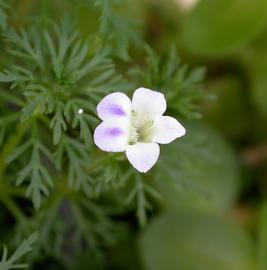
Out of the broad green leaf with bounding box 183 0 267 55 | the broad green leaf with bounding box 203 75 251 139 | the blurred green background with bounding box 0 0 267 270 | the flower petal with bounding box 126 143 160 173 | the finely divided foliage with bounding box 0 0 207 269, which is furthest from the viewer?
the broad green leaf with bounding box 203 75 251 139

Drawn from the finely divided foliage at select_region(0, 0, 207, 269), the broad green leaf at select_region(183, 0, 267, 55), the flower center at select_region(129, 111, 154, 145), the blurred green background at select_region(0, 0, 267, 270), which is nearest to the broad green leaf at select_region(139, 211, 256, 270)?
the blurred green background at select_region(0, 0, 267, 270)

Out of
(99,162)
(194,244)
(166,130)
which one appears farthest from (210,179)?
(166,130)

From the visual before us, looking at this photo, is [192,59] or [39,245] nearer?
[39,245]

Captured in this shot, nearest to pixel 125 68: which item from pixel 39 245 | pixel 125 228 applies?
pixel 125 228

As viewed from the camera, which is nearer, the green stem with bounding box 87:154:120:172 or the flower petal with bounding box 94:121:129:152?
the flower petal with bounding box 94:121:129:152

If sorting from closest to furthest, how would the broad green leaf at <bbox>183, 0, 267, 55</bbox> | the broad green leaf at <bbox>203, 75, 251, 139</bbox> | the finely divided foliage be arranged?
1. the finely divided foliage
2. the broad green leaf at <bbox>183, 0, 267, 55</bbox>
3. the broad green leaf at <bbox>203, 75, 251, 139</bbox>

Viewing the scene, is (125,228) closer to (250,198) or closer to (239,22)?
(250,198)

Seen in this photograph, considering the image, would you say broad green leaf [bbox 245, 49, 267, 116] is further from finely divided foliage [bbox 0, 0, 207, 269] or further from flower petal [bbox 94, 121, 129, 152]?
flower petal [bbox 94, 121, 129, 152]

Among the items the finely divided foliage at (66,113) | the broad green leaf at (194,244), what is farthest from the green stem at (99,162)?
the broad green leaf at (194,244)
